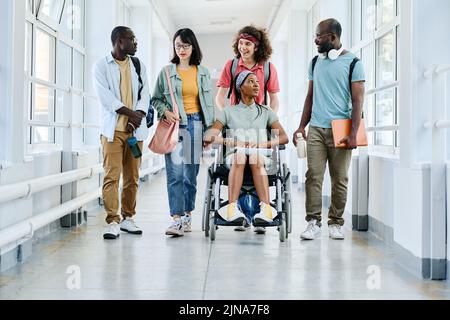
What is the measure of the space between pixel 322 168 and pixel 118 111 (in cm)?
133

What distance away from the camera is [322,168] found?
3373mm

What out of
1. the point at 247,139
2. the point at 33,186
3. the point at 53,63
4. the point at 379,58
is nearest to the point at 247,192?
the point at 247,139

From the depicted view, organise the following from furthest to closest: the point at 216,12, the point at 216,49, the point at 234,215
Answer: the point at 216,49 → the point at 216,12 → the point at 234,215

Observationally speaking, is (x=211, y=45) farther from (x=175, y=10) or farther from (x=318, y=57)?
(x=318, y=57)

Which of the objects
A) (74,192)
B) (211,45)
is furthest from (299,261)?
(211,45)

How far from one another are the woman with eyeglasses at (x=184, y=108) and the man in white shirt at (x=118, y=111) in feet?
0.48

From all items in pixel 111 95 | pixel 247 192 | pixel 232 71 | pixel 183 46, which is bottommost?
pixel 247 192

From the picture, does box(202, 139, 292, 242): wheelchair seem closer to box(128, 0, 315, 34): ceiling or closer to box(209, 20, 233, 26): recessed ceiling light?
box(128, 0, 315, 34): ceiling

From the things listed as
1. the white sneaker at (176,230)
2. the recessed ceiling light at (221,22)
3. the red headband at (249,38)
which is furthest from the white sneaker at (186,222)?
the recessed ceiling light at (221,22)

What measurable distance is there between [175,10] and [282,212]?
28.9 feet

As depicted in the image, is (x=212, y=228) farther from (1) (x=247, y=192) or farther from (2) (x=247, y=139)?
(2) (x=247, y=139)

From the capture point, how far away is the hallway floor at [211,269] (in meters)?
2.15

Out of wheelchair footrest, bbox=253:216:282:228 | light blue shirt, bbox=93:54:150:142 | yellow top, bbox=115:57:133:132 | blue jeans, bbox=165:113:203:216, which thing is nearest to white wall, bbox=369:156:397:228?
wheelchair footrest, bbox=253:216:282:228

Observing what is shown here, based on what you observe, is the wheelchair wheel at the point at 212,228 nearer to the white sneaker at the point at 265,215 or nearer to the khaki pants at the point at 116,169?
the white sneaker at the point at 265,215
